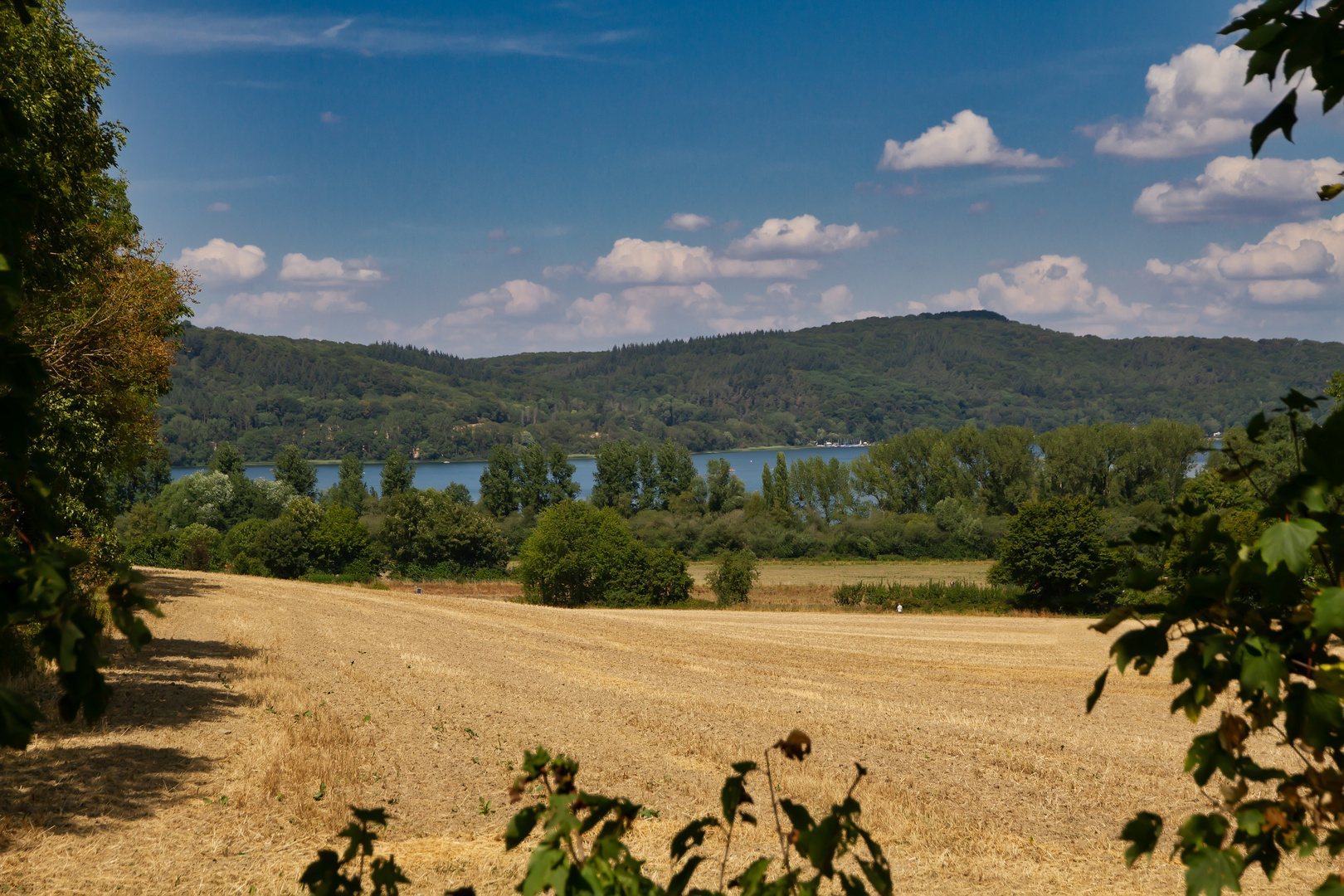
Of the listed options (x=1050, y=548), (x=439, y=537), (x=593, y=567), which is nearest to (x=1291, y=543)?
(x=1050, y=548)

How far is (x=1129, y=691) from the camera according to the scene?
22.4 metres

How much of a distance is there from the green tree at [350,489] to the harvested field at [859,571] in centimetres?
4515

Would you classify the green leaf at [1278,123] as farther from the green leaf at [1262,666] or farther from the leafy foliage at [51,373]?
the leafy foliage at [51,373]

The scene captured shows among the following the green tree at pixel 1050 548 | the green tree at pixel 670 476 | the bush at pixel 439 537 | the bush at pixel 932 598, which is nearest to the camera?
the green tree at pixel 1050 548

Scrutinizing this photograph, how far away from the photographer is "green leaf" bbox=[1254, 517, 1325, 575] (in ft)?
6.26

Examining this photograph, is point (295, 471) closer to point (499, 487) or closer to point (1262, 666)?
point (499, 487)

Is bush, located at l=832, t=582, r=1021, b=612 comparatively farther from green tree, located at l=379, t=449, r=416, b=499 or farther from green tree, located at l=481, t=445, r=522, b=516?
green tree, located at l=379, t=449, r=416, b=499

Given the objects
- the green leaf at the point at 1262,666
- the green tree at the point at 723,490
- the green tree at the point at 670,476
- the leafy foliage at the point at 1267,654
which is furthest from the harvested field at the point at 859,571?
the green leaf at the point at 1262,666

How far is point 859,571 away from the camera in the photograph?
274 ft

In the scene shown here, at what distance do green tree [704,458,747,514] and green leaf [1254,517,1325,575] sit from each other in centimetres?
A: 10717

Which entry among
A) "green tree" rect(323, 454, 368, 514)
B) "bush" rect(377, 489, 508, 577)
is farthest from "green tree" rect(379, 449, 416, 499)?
"bush" rect(377, 489, 508, 577)

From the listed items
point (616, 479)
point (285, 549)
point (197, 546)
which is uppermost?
point (616, 479)

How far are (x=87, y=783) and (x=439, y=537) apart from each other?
70.0m

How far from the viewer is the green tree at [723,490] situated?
110 metres
